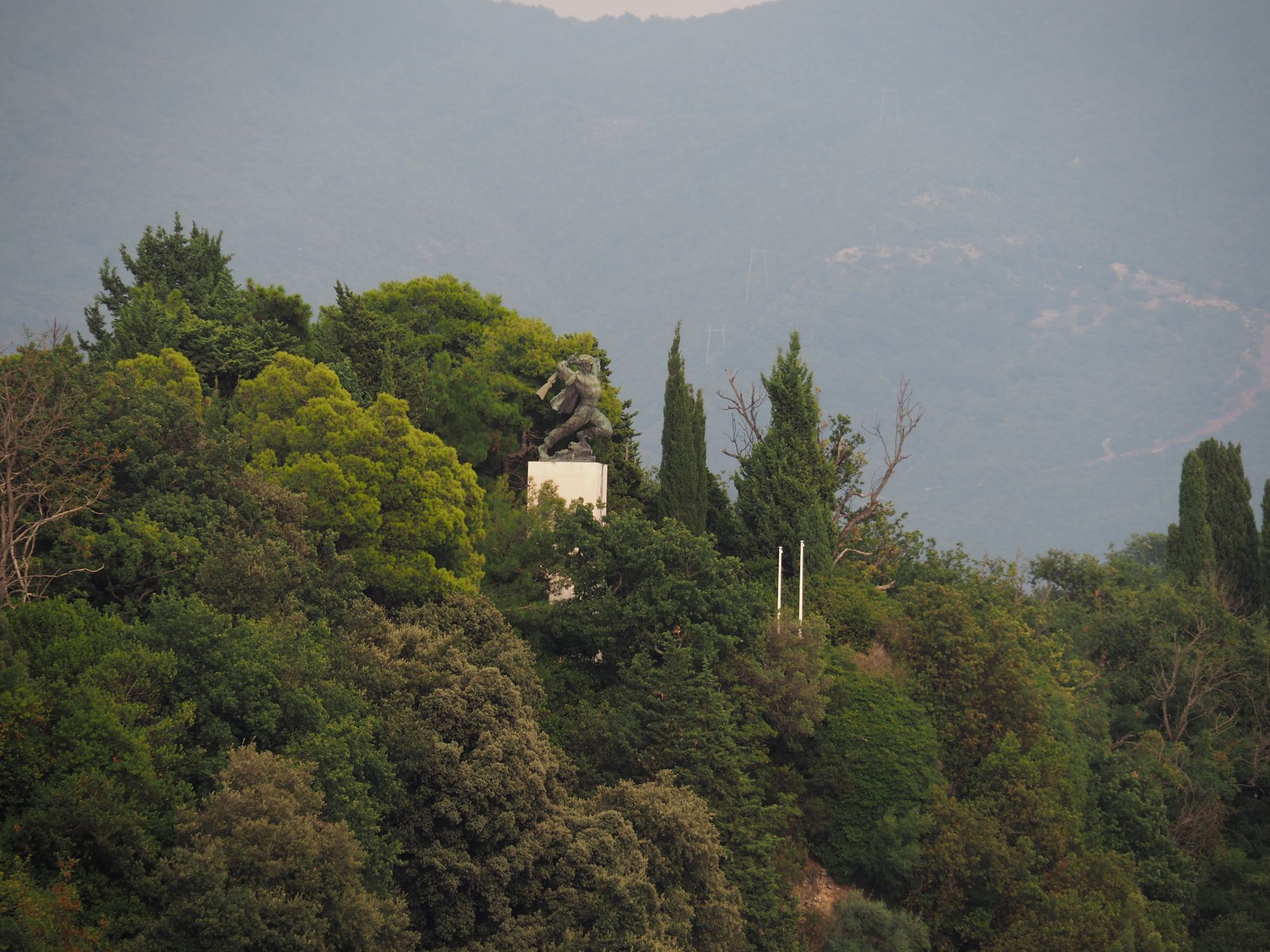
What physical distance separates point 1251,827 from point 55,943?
37689mm

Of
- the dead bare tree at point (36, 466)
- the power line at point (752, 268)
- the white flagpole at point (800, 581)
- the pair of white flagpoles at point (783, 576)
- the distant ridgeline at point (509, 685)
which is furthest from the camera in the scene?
the power line at point (752, 268)

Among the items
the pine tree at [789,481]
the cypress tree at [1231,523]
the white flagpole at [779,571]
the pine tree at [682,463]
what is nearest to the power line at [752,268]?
the cypress tree at [1231,523]

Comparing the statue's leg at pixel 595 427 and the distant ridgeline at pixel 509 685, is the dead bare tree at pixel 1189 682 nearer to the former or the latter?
the distant ridgeline at pixel 509 685

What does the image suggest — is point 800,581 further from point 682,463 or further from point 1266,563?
point 1266,563

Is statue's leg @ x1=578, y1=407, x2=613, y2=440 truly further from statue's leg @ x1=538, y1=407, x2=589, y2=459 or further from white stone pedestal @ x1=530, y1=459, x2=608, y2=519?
white stone pedestal @ x1=530, y1=459, x2=608, y2=519

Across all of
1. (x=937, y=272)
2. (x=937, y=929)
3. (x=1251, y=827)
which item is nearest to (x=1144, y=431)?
(x=937, y=272)

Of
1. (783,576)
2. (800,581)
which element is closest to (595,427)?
(783,576)

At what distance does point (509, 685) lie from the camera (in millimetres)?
27375

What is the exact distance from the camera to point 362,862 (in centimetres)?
2166

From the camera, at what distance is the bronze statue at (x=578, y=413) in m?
38.7

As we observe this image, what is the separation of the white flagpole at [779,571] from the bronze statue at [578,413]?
19.1ft

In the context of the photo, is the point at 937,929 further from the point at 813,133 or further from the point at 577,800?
the point at 813,133

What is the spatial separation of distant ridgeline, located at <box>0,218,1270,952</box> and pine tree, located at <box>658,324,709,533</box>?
0.13m

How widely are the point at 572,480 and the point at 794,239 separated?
14262 centimetres
